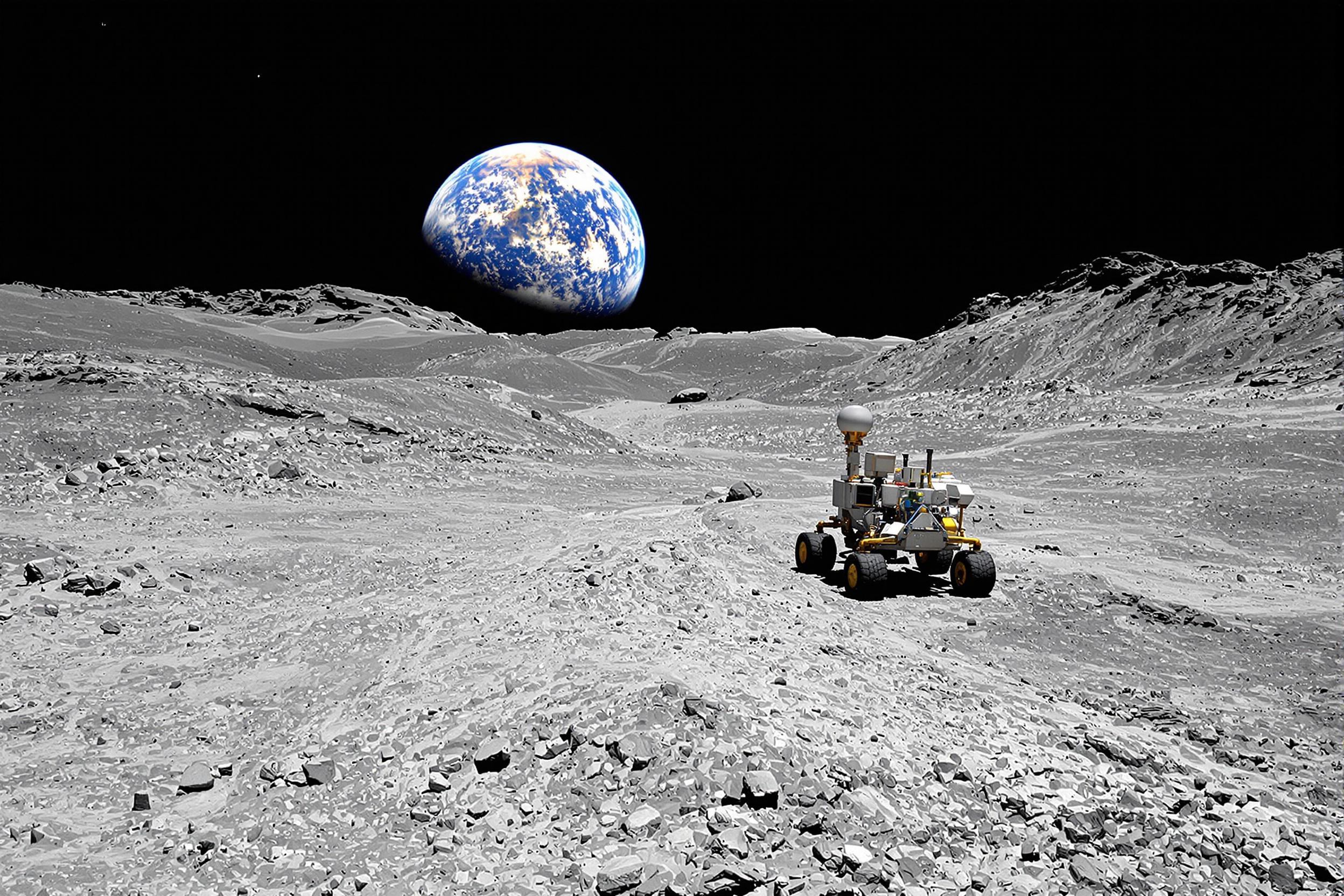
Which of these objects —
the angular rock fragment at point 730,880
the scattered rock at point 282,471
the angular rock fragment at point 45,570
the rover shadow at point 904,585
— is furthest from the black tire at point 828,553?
the scattered rock at point 282,471

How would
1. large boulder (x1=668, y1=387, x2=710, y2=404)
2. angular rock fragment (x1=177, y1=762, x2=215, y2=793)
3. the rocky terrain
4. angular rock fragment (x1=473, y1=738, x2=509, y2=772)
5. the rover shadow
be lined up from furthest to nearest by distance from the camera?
large boulder (x1=668, y1=387, x2=710, y2=404)
the rover shadow
angular rock fragment (x1=177, y1=762, x2=215, y2=793)
angular rock fragment (x1=473, y1=738, x2=509, y2=772)
the rocky terrain

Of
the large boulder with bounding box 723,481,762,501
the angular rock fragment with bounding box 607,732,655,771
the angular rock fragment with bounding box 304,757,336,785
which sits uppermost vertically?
the large boulder with bounding box 723,481,762,501

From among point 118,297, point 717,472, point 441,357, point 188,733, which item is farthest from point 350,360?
point 188,733

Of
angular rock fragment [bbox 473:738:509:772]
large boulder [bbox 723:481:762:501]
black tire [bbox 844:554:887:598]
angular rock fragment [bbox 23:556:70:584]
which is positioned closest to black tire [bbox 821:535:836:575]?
black tire [bbox 844:554:887:598]

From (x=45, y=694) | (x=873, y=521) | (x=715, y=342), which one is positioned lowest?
(x=45, y=694)

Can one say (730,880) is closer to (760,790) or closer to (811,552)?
(760,790)

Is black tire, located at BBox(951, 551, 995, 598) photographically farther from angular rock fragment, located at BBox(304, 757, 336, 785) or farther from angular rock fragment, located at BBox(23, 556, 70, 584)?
angular rock fragment, located at BBox(23, 556, 70, 584)

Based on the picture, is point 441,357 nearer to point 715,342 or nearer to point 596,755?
point 715,342
